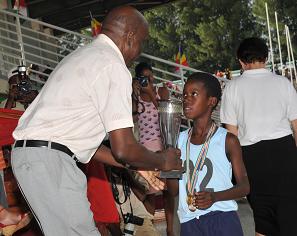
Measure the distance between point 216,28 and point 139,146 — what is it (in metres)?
43.6

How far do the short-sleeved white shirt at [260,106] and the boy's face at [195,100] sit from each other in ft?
2.96

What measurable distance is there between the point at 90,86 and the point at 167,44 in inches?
1921

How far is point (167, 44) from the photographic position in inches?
2019

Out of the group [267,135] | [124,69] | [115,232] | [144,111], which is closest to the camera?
[124,69]

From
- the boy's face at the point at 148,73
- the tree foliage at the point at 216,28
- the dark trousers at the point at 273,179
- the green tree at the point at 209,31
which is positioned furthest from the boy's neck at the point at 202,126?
the green tree at the point at 209,31

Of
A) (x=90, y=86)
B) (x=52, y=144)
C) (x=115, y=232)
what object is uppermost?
(x=90, y=86)

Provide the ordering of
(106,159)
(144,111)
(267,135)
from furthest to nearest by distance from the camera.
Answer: (144,111) < (267,135) < (106,159)

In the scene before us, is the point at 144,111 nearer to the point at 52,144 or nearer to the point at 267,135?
the point at 267,135

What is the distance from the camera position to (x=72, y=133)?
9.90 feet

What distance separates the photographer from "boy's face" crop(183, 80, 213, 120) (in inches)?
151

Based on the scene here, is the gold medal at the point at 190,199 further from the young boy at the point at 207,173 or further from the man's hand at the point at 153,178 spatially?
the man's hand at the point at 153,178

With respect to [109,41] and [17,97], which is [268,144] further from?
[17,97]

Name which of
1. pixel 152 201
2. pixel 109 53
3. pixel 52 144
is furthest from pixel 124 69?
pixel 152 201

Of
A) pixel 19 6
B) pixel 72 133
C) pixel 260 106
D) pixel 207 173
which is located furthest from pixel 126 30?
pixel 19 6
